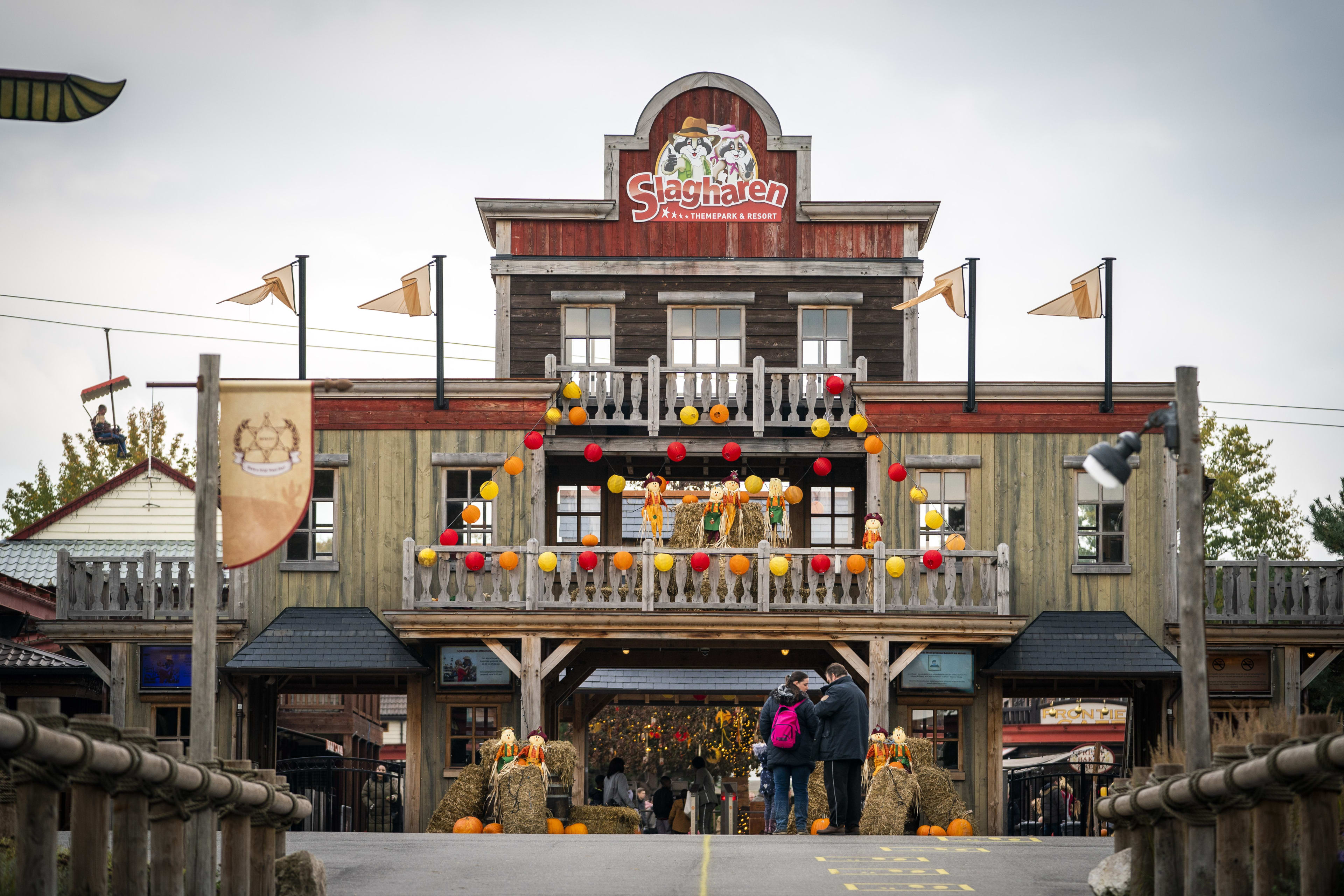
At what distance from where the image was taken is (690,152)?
89.9ft

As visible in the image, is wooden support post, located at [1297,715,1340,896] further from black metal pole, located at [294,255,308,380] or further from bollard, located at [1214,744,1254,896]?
black metal pole, located at [294,255,308,380]

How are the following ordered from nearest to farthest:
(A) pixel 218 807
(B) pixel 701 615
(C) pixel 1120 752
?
(A) pixel 218 807
(B) pixel 701 615
(C) pixel 1120 752

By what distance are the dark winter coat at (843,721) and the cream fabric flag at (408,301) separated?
11.3 meters

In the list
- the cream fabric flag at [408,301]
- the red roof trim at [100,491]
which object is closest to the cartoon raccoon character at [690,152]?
the cream fabric flag at [408,301]

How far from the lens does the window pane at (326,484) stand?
2506 cm

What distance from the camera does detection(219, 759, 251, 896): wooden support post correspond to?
381 inches

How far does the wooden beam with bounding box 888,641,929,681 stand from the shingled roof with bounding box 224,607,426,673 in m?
6.73

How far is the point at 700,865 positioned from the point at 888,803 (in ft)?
21.1

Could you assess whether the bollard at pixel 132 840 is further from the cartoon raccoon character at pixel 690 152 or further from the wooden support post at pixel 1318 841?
the cartoon raccoon character at pixel 690 152

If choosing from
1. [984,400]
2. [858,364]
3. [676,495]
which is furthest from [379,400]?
[984,400]

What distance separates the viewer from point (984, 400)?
24891 millimetres

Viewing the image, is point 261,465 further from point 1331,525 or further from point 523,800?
point 1331,525

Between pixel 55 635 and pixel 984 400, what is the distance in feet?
46.2

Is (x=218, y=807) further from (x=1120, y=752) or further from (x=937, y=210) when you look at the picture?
(x=1120, y=752)
